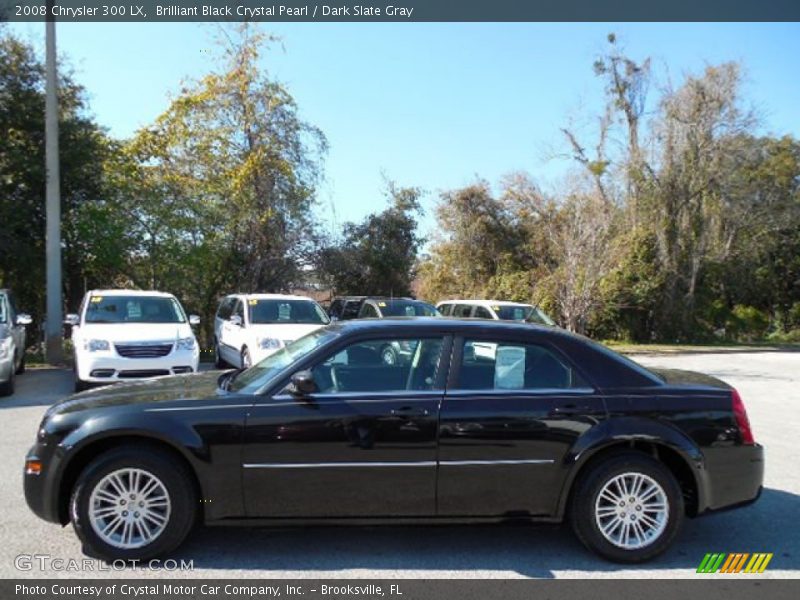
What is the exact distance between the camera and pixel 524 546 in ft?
15.0

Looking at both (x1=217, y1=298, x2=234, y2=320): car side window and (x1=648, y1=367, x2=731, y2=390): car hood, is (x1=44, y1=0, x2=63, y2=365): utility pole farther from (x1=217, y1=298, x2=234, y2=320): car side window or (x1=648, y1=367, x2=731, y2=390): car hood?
(x1=648, y1=367, x2=731, y2=390): car hood

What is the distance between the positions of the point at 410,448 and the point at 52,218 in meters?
13.1

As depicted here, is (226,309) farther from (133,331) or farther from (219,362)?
(133,331)

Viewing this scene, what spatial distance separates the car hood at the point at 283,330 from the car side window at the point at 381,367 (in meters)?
7.14

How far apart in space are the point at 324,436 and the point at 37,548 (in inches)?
82.0

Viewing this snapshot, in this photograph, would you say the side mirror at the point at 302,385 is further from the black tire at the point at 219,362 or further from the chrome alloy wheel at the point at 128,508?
the black tire at the point at 219,362

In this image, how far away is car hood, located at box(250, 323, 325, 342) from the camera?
38.6 ft

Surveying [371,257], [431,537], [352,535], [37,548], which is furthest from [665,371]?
[371,257]

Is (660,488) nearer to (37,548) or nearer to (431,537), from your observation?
(431,537)

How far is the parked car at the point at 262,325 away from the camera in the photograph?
11.8m

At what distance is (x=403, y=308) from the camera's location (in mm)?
15625

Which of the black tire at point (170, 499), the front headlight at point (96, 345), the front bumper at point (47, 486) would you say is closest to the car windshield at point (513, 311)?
the front headlight at point (96, 345)

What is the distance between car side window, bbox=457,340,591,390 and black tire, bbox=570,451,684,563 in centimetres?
58
